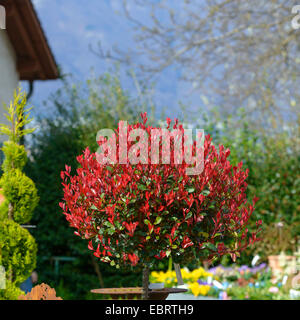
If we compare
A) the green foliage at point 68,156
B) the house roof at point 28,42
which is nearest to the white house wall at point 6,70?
the house roof at point 28,42

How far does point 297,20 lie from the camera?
9289 mm

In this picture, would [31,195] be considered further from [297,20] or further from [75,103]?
[297,20]

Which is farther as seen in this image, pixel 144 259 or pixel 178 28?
pixel 178 28

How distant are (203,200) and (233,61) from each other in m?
8.22

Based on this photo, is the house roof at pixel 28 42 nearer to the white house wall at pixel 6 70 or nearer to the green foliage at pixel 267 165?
the white house wall at pixel 6 70

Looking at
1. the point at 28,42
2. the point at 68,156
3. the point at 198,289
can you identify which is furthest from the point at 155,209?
the point at 28,42

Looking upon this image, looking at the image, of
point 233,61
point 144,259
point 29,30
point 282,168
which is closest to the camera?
point 144,259

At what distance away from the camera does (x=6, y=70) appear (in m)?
8.38

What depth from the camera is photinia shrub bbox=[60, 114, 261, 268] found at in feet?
13.9

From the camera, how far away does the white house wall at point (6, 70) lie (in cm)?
809

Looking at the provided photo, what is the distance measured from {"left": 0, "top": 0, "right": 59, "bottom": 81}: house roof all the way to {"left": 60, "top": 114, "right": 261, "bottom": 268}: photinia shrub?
5015 millimetres

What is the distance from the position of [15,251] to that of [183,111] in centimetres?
494

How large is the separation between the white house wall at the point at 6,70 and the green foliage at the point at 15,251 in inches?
136
